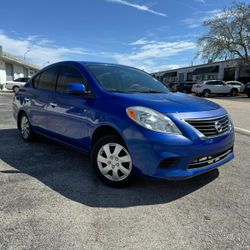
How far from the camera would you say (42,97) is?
4.75 m

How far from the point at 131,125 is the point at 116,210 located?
97 cm

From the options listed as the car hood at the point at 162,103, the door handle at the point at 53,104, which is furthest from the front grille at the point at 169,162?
the door handle at the point at 53,104

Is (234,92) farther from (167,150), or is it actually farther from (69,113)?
(167,150)

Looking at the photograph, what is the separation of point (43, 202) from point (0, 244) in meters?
0.77

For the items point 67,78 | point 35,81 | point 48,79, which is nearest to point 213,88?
point 35,81

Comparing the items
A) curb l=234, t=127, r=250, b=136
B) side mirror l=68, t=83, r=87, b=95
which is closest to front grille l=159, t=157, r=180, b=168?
side mirror l=68, t=83, r=87, b=95

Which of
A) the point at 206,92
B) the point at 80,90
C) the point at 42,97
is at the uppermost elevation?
the point at 80,90

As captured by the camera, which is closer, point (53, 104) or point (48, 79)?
point (53, 104)

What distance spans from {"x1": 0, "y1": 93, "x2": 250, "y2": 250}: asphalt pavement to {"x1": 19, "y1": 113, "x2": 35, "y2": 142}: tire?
1.28 metres

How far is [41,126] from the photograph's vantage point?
4.86 meters

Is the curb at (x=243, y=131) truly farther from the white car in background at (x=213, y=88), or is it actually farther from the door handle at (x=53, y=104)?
the white car in background at (x=213, y=88)

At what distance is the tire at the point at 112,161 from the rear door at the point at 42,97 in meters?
1.58

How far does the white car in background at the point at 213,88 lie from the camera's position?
26.9 meters

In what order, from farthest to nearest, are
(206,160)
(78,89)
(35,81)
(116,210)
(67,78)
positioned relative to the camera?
(35,81) → (67,78) → (78,89) → (206,160) → (116,210)
